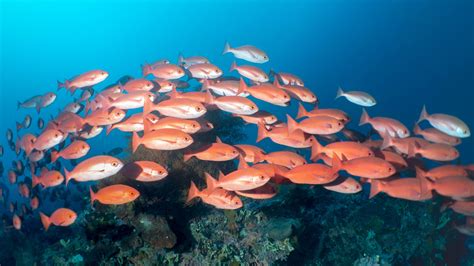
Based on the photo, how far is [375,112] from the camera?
2432 inches

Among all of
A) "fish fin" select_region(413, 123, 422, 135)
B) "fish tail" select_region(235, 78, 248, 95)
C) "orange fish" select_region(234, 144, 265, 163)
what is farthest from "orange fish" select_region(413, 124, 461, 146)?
"fish tail" select_region(235, 78, 248, 95)

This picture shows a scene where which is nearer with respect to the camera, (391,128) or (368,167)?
(368,167)

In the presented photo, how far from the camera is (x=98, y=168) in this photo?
5.57 metres

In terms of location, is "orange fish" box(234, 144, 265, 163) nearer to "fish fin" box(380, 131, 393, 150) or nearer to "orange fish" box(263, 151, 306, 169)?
"orange fish" box(263, 151, 306, 169)

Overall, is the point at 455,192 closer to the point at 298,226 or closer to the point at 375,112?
the point at 298,226

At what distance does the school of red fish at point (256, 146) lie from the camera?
5492 millimetres

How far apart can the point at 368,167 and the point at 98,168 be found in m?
4.73

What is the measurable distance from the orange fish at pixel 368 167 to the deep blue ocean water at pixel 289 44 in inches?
1103

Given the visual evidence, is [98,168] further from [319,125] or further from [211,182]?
[319,125]

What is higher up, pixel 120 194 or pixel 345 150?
pixel 345 150

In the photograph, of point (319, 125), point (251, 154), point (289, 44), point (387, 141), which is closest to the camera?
point (319, 125)

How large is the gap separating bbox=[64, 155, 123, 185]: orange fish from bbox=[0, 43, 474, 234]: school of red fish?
2 cm

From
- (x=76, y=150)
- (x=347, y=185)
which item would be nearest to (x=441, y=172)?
(x=347, y=185)

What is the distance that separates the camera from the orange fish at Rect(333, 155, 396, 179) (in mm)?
5293
